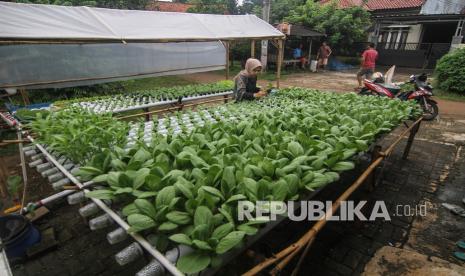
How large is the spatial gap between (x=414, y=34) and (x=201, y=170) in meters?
22.0

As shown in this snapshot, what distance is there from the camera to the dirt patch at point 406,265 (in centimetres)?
235

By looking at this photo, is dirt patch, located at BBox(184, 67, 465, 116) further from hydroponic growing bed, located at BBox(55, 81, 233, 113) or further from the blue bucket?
the blue bucket

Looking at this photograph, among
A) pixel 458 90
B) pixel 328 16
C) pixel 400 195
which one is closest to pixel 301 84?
pixel 458 90

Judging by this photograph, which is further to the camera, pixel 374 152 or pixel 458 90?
pixel 458 90

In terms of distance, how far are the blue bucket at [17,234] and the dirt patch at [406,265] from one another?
3.25 m

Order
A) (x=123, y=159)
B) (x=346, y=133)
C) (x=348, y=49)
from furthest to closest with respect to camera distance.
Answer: (x=348, y=49) → (x=346, y=133) → (x=123, y=159)

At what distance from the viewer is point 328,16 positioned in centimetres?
1739

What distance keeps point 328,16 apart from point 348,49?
3970mm

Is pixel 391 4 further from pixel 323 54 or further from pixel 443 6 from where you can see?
pixel 323 54

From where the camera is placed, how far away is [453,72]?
10070 mm

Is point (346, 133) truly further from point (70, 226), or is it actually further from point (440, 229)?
point (70, 226)

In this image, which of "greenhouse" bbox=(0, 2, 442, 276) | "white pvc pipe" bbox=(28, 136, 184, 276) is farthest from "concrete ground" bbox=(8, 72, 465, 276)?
"white pvc pipe" bbox=(28, 136, 184, 276)

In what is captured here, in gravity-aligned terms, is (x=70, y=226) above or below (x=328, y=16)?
below

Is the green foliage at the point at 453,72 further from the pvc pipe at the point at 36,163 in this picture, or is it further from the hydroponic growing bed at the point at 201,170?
the pvc pipe at the point at 36,163
